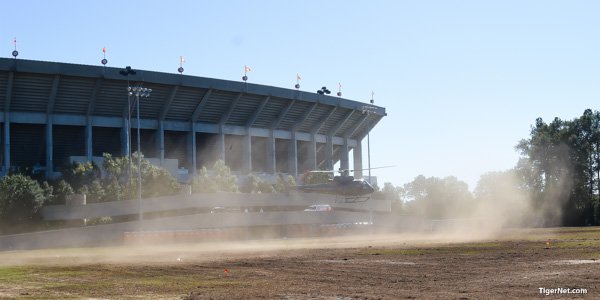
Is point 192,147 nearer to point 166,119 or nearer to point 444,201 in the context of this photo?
point 166,119

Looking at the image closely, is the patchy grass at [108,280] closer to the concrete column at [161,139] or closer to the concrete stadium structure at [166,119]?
the concrete stadium structure at [166,119]

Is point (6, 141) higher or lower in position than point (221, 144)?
lower

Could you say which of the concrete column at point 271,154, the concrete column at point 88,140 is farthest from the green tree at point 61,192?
the concrete column at point 271,154

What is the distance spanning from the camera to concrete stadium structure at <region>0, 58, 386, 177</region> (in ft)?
352

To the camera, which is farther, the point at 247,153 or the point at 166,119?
the point at 247,153

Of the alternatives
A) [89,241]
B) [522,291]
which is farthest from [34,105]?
[522,291]

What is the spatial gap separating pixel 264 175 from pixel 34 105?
41237mm

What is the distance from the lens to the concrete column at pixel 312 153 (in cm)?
14488

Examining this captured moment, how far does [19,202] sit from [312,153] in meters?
72.6

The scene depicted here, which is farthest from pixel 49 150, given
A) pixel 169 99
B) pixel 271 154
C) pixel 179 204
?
pixel 271 154

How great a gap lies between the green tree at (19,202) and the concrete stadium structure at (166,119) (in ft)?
60.1

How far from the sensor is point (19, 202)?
7988 centimetres

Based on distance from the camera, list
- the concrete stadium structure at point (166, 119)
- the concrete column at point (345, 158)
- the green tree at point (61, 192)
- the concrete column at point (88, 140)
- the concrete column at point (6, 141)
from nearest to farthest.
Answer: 1. the green tree at point (61, 192)
2. the concrete stadium structure at point (166, 119)
3. the concrete column at point (6, 141)
4. the concrete column at point (88, 140)
5. the concrete column at point (345, 158)

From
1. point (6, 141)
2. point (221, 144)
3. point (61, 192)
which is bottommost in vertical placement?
point (61, 192)
